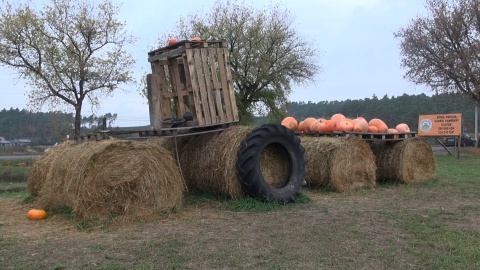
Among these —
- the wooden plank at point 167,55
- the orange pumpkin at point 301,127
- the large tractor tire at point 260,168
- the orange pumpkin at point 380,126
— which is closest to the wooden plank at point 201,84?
the wooden plank at point 167,55

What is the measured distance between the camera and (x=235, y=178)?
343 inches

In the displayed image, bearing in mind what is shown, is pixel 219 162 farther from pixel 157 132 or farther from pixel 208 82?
pixel 208 82

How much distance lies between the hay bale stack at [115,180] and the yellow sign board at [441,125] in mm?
18657

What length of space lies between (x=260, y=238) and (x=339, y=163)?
208 inches

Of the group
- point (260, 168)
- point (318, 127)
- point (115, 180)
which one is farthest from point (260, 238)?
point (318, 127)

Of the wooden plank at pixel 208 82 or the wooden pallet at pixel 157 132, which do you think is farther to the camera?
the wooden plank at pixel 208 82

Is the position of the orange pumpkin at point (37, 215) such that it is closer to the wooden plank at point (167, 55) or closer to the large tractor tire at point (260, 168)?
the large tractor tire at point (260, 168)

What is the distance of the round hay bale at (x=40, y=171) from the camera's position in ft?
31.4

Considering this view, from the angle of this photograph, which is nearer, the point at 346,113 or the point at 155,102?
the point at 155,102

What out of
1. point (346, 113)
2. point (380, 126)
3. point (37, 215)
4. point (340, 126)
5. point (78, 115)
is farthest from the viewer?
point (346, 113)

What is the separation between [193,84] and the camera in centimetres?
877

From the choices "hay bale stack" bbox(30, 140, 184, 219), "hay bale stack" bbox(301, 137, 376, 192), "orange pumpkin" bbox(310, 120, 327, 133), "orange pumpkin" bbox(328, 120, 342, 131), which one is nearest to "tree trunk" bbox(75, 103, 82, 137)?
"orange pumpkin" bbox(310, 120, 327, 133)

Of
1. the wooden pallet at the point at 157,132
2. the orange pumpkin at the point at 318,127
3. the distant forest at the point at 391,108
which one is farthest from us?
the distant forest at the point at 391,108

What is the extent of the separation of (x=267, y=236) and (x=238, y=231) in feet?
1.63
